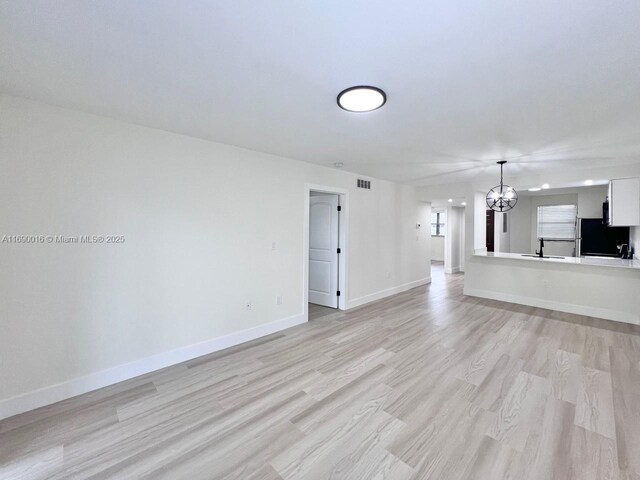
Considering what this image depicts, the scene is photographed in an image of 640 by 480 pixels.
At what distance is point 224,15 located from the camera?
135 centimetres

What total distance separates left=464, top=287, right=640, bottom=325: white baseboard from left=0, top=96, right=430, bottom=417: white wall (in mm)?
4211

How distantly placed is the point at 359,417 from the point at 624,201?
17.1ft

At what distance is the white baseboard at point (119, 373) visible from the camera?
224cm

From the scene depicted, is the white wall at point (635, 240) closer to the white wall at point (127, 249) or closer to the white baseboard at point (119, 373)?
the white wall at point (127, 249)

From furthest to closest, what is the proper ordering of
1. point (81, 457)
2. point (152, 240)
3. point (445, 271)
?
point (445, 271) < point (152, 240) < point (81, 457)

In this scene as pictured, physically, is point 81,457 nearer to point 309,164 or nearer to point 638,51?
point 309,164

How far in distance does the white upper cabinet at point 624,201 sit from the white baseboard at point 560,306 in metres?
1.43

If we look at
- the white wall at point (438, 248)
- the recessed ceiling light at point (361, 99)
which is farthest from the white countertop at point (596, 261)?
the white wall at point (438, 248)

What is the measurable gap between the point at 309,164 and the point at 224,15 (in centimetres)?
300

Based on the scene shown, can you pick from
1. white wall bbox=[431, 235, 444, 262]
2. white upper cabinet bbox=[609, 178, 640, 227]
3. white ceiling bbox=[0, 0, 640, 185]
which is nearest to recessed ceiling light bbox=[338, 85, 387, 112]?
white ceiling bbox=[0, 0, 640, 185]

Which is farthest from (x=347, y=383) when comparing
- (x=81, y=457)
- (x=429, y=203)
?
(x=429, y=203)

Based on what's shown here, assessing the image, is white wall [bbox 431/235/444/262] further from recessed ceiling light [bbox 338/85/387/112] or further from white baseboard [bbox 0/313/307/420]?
recessed ceiling light [bbox 338/85/387/112]

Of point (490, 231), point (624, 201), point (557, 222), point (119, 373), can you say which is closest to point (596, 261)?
point (624, 201)

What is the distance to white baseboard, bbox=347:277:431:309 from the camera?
5227mm
